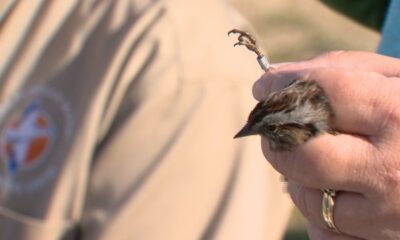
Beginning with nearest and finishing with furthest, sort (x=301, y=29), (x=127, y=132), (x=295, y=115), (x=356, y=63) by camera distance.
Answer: (x=295, y=115)
(x=356, y=63)
(x=127, y=132)
(x=301, y=29)

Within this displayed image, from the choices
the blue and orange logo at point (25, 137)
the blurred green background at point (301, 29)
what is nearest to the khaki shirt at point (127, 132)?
the blue and orange logo at point (25, 137)

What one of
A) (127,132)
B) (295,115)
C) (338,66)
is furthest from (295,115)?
(127,132)

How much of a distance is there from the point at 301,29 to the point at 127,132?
234cm

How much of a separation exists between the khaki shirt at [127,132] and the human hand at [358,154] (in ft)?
2.02

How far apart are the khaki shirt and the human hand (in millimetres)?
617

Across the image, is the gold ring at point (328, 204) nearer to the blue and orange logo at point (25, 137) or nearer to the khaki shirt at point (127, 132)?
the khaki shirt at point (127, 132)

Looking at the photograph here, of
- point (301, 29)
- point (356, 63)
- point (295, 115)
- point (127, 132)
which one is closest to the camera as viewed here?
point (295, 115)

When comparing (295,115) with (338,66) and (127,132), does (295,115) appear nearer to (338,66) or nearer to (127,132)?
(338,66)

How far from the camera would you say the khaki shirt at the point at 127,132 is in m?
1.65

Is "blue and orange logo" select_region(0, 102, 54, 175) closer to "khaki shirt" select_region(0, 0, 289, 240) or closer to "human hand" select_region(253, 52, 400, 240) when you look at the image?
"khaki shirt" select_region(0, 0, 289, 240)

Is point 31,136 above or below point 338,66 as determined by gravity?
below

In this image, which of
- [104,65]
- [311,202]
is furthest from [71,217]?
[311,202]

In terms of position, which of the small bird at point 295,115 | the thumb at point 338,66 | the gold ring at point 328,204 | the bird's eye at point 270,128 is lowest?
the gold ring at point 328,204

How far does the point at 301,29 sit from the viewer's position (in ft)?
12.8
